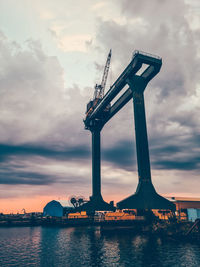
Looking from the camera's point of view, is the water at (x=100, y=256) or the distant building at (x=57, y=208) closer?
the water at (x=100, y=256)

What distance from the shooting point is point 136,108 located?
182 ft

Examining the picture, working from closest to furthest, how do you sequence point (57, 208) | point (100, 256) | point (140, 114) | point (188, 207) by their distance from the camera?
point (100, 256)
point (140, 114)
point (188, 207)
point (57, 208)

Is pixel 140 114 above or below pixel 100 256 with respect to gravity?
above

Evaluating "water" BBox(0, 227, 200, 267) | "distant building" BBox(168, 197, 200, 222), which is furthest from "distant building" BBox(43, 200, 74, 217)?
"water" BBox(0, 227, 200, 267)

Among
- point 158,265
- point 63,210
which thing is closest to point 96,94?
point 63,210

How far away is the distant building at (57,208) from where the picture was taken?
4028 inches

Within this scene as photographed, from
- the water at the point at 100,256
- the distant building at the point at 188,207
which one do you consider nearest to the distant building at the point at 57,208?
the distant building at the point at 188,207

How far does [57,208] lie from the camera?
10619 centimetres

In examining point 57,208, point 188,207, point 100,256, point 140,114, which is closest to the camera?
point 100,256

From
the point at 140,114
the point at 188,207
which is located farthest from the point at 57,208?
the point at 140,114

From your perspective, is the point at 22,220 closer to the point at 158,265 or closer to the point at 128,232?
the point at 128,232

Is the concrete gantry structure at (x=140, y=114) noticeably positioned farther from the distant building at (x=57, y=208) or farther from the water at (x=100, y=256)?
the distant building at (x=57, y=208)

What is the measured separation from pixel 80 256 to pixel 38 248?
33.4 ft

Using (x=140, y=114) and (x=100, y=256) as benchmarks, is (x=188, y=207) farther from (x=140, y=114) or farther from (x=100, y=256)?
(x=100, y=256)
